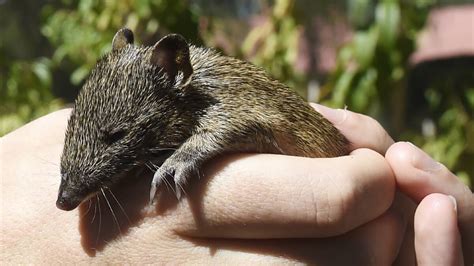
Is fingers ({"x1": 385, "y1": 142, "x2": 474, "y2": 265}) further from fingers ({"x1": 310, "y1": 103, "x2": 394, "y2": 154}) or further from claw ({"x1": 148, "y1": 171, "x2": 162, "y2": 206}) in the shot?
claw ({"x1": 148, "y1": 171, "x2": 162, "y2": 206})

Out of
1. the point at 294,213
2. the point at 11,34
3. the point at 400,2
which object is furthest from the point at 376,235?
the point at 11,34

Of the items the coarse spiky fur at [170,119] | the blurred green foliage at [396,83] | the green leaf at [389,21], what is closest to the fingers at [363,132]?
the coarse spiky fur at [170,119]

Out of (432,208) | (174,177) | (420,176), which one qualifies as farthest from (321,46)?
(174,177)

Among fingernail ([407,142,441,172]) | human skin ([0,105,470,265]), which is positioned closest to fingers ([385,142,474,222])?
fingernail ([407,142,441,172])

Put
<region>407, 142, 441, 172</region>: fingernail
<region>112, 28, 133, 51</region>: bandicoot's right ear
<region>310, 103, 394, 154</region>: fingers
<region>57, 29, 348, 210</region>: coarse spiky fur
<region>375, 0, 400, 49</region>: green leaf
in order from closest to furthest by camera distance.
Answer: <region>57, 29, 348, 210</region>: coarse spiky fur, <region>407, 142, 441, 172</region>: fingernail, <region>112, 28, 133, 51</region>: bandicoot's right ear, <region>310, 103, 394, 154</region>: fingers, <region>375, 0, 400, 49</region>: green leaf

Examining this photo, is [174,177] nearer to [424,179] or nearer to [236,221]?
[236,221]
